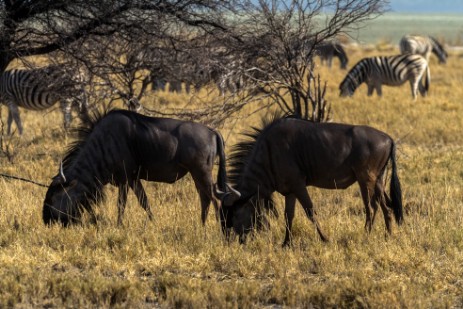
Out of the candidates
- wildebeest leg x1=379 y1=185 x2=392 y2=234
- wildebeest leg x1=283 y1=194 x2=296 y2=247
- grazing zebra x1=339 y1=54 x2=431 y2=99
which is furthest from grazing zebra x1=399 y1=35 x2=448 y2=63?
wildebeest leg x1=283 y1=194 x2=296 y2=247

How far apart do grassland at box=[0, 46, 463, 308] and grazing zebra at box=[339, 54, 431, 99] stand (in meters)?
10.8

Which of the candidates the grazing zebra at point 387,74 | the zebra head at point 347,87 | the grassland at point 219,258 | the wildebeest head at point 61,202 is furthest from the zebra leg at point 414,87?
the wildebeest head at point 61,202

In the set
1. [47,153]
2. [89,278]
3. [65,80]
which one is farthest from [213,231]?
[47,153]

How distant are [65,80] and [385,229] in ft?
17.8

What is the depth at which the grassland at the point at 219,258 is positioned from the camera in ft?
19.2

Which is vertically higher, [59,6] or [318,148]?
[59,6]

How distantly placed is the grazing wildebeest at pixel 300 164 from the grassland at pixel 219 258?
0.79 feet

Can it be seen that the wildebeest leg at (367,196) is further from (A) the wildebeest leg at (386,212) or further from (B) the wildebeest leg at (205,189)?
(B) the wildebeest leg at (205,189)

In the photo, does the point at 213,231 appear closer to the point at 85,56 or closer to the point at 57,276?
the point at 57,276

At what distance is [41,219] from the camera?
8078 mm

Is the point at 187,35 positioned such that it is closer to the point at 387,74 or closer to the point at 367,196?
the point at 367,196

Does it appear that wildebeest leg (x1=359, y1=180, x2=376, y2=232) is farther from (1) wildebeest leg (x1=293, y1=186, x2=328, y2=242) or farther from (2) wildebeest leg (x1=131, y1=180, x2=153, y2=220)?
(2) wildebeest leg (x1=131, y1=180, x2=153, y2=220)

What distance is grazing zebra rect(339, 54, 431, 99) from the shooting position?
20.8 metres

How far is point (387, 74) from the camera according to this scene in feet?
69.9
